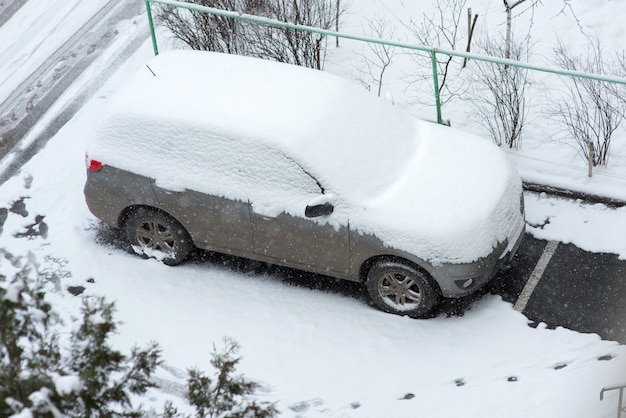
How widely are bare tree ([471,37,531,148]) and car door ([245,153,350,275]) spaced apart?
9.58ft

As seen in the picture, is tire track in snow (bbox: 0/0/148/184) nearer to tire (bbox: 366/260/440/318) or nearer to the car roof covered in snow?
the car roof covered in snow

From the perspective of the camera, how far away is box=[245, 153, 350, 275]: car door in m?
7.67

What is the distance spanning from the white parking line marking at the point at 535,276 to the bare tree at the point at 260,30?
4.09m

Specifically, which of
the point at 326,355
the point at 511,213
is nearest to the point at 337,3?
the point at 511,213

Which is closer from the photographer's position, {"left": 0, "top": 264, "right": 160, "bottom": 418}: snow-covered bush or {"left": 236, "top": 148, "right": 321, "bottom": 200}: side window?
{"left": 0, "top": 264, "right": 160, "bottom": 418}: snow-covered bush

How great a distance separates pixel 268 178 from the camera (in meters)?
7.76

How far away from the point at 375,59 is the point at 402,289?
4.73 meters

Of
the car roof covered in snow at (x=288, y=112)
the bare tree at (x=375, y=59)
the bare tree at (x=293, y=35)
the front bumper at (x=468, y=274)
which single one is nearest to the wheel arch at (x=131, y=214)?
the car roof covered in snow at (x=288, y=112)

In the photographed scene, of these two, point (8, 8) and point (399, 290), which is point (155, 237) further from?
point (8, 8)

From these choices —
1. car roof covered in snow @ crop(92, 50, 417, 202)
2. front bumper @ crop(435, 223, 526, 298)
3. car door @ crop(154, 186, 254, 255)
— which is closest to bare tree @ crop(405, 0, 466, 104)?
car roof covered in snow @ crop(92, 50, 417, 202)

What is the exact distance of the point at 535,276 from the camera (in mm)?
8289

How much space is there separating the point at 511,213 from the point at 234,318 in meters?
2.81

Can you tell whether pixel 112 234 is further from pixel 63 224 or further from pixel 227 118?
pixel 227 118

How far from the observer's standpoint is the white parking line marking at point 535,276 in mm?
7985
